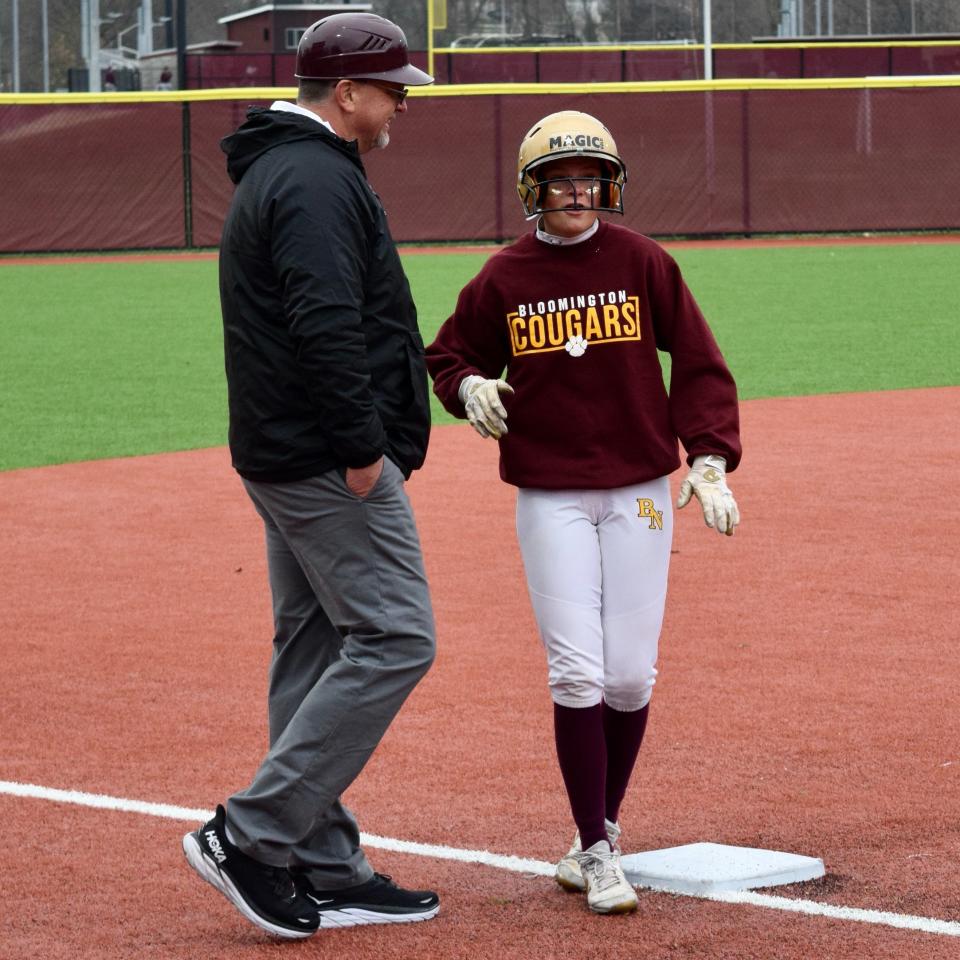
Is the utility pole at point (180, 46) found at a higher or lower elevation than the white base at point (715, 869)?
higher

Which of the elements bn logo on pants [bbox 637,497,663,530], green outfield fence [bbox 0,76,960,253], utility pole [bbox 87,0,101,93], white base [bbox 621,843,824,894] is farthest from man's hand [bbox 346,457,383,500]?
utility pole [bbox 87,0,101,93]

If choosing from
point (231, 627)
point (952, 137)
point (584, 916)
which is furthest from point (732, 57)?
point (584, 916)

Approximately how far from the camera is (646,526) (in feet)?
14.1

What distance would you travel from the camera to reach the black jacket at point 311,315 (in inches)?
145

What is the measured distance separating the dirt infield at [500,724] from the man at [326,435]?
344 millimetres

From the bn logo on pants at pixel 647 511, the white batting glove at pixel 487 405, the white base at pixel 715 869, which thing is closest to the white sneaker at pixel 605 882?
the white base at pixel 715 869

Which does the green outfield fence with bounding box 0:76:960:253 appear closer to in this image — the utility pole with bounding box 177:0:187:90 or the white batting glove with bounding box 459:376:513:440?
the utility pole with bounding box 177:0:187:90

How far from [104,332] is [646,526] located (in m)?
15.3

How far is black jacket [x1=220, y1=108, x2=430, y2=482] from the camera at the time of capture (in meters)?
3.68

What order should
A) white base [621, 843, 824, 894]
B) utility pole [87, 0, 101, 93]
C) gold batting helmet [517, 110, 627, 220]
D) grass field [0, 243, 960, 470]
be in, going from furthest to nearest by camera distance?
utility pole [87, 0, 101, 93], grass field [0, 243, 960, 470], gold batting helmet [517, 110, 627, 220], white base [621, 843, 824, 894]

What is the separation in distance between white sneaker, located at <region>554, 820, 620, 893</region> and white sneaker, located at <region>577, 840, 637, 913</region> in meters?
0.04

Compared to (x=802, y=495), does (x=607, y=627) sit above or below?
above

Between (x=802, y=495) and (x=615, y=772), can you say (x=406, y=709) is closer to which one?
(x=615, y=772)

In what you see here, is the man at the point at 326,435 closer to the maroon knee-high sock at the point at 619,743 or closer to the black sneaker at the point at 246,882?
the black sneaker at the point at 246,882
